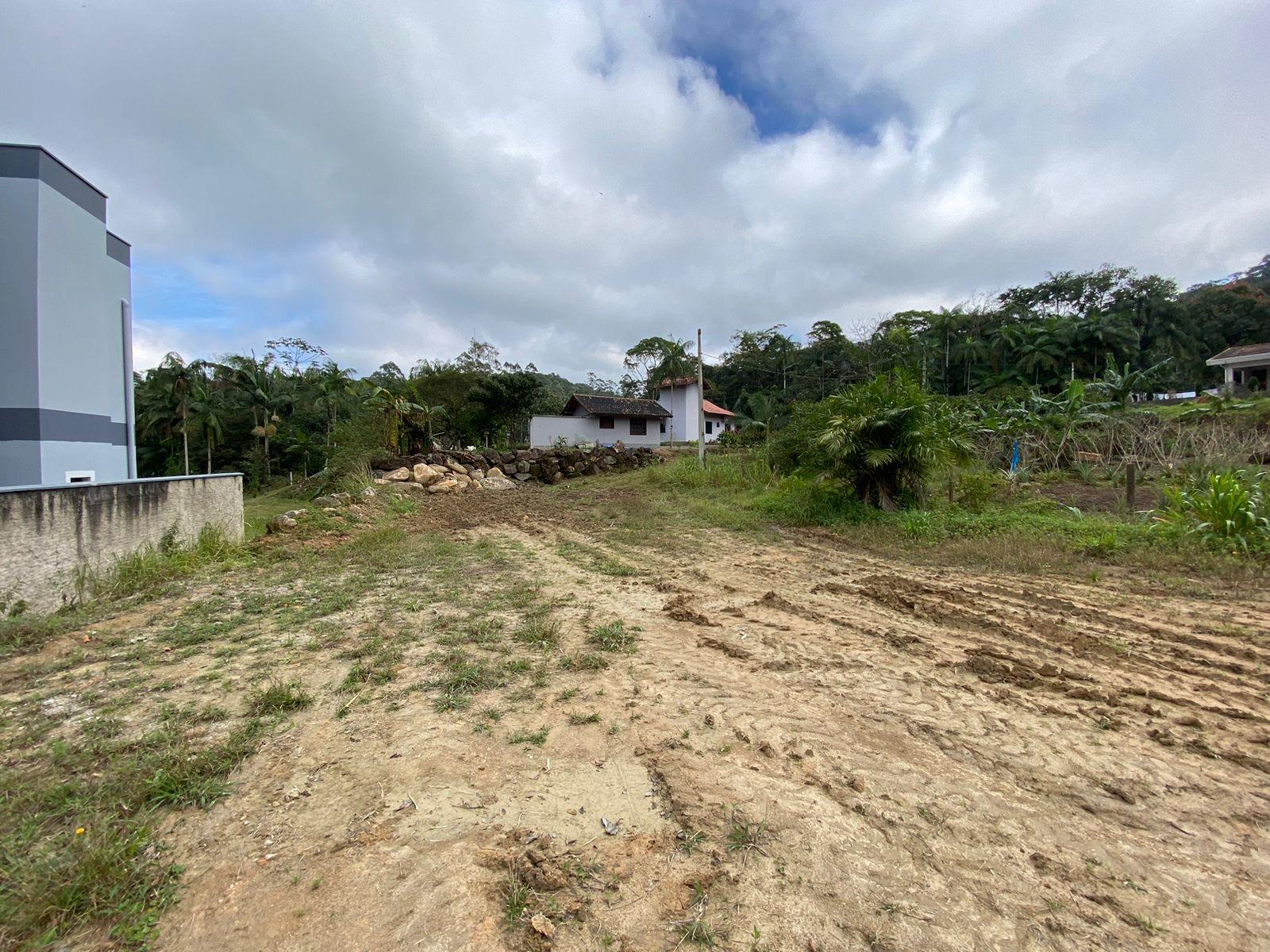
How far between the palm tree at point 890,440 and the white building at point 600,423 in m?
19.8

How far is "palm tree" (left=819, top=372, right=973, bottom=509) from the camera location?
8.91 meters

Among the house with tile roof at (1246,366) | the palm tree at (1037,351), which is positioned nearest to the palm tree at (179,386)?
the palm tree at (1037,351)

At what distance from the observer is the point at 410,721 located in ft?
10.2

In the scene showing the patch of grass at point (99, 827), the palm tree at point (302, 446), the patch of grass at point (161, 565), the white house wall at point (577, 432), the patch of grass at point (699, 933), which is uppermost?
the white house wall at point (577, 432)

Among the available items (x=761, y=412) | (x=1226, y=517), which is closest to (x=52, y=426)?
(x=1226, y=517)

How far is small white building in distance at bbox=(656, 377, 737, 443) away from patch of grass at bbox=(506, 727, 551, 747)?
3089 cm

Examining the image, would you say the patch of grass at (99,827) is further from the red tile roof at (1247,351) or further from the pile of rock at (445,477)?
the red tile roof at (1247,351)

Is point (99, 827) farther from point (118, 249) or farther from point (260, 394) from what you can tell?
point (260, 394)

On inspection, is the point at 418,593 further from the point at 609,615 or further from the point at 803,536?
the point at 803,536

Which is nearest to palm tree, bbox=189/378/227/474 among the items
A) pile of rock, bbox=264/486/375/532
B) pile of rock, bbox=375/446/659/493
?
pile of rock, bbox=375/446/659/493

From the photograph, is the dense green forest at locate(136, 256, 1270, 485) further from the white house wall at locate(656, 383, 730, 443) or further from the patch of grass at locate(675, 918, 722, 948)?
the patch of grass at locate(675, 918, 722, 948)

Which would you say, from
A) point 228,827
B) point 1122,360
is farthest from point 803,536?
point 1122,360

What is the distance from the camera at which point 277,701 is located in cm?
326

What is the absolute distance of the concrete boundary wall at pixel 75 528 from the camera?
4699mm
